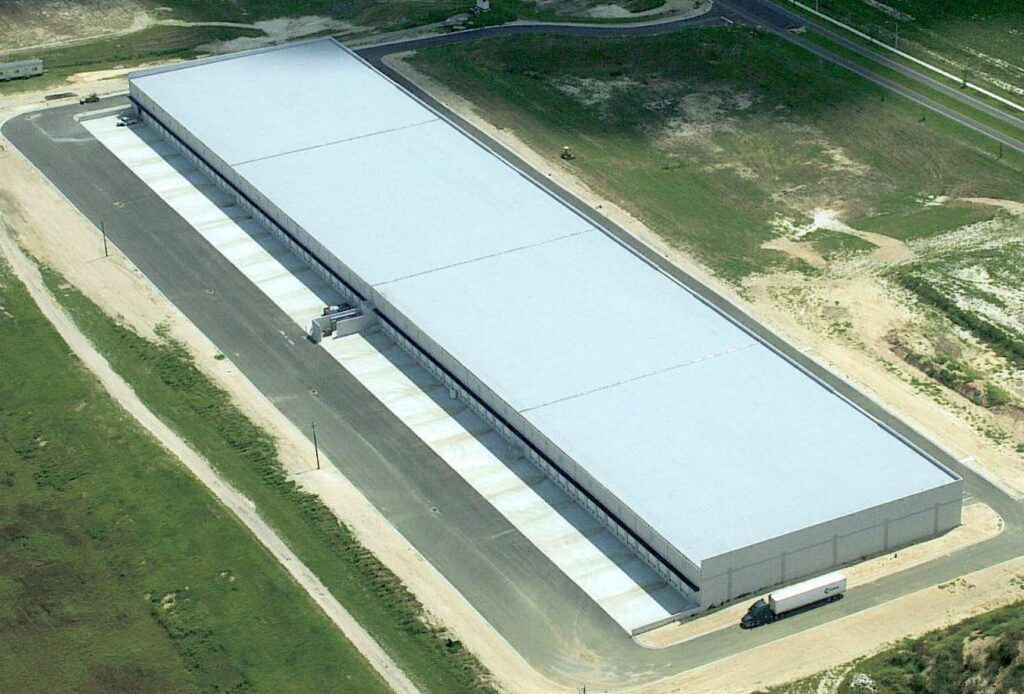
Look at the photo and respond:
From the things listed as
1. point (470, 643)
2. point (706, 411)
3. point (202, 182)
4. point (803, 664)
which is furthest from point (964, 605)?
point (202, 182)

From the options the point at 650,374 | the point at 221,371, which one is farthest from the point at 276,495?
the point at 650,374

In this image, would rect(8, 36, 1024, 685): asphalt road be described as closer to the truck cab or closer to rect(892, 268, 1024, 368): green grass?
the truck cab

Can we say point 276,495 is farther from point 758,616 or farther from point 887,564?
point 887,564

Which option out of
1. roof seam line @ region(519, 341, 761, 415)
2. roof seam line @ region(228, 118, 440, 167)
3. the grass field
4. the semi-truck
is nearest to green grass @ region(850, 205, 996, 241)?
roof seam line @ region(519, 341, 761, 415)

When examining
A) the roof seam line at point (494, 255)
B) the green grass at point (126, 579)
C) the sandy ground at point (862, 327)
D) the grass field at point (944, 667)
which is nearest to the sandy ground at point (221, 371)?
the green grass at point (126, 579)

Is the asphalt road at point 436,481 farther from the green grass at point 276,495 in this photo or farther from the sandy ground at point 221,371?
the green grass at point 276,495

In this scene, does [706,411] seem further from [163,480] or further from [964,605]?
[163,480]
